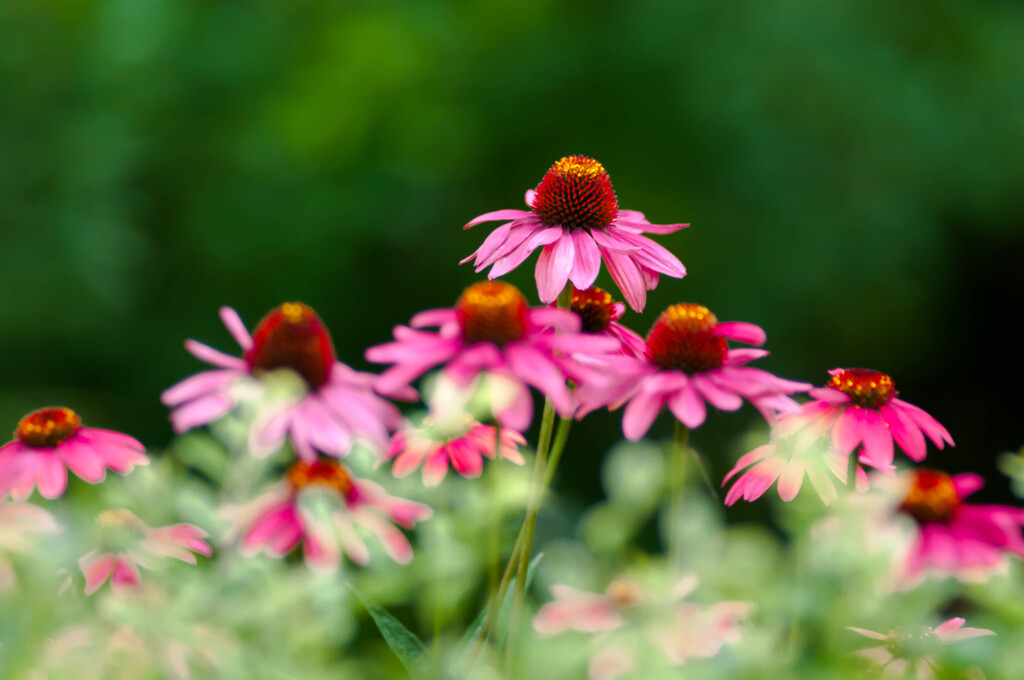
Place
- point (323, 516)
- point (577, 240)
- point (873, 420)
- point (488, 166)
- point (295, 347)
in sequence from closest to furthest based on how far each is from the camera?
point (323, 516), point (295, 347), point (873, 420), point (577, 240), point (488, 166)

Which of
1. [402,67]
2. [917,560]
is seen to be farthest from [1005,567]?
[402,67]

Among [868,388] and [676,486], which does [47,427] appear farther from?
[868,388]

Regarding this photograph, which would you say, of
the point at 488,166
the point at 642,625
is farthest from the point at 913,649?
the point at 488,166

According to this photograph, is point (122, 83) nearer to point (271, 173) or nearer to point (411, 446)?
point (271, 173)

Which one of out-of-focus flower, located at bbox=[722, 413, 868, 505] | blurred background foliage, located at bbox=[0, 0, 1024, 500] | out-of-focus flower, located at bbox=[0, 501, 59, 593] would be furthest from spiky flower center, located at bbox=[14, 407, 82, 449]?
blurred background foliage, located at bbox=[0, 0, 1024, 500]

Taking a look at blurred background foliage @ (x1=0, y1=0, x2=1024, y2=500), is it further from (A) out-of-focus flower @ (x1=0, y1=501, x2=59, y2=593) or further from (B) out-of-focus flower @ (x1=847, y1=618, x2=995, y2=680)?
(A) out-of-focus flower @ (x1=0, y1=501, x2=59, y2=593)
